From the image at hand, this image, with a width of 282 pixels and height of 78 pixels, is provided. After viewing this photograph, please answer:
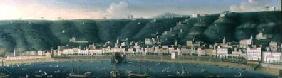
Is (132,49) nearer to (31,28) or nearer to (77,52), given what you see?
(77,52)

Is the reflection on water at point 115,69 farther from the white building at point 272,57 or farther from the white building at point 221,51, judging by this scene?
the white building at point 272,57

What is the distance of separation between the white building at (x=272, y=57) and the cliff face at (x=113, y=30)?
23.0 inches

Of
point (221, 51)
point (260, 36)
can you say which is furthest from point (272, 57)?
point (221, 51)

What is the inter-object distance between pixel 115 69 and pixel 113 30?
130cm

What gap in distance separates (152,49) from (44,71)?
184 inches

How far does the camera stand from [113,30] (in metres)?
18.5

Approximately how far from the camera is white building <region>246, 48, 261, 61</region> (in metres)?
18.7

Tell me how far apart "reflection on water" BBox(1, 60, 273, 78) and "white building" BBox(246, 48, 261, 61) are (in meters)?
1.44

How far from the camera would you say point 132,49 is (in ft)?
60.0

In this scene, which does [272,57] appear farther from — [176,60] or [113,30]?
[113,30]

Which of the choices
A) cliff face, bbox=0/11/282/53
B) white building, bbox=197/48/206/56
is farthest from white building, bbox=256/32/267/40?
white building, bbox=197/48/206/56

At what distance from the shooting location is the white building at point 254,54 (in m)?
18.7

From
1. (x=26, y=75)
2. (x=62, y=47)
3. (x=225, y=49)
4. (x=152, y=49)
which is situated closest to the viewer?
(x=62, y=47)

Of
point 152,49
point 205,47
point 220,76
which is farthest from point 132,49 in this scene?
point 220,76
